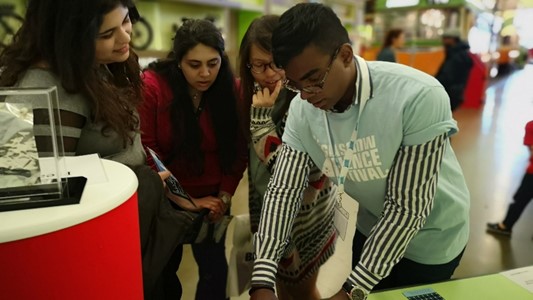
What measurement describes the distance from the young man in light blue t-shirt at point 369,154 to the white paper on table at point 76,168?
47cm

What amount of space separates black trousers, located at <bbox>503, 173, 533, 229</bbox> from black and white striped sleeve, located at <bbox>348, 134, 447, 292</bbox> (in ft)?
8.31

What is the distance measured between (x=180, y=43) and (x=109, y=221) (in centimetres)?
103

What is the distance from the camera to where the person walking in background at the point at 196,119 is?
5.26 feet

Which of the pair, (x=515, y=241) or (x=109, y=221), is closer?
(x=109, y=221)

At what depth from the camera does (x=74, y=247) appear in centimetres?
68

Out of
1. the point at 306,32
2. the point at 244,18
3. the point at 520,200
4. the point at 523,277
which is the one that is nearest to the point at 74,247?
the point at 306,32

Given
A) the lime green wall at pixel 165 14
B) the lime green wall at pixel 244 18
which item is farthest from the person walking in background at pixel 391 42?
the lime green wall at pixel 165 14

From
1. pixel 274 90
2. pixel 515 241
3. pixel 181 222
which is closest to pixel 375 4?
pixel 515 241

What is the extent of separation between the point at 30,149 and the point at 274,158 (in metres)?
0.89

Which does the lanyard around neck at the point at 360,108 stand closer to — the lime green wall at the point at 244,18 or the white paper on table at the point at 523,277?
the white paper on table at the point at 523,277

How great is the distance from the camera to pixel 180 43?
162 centimetres

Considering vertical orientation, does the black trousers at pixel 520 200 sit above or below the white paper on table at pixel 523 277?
below

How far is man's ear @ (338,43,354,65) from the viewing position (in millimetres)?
987

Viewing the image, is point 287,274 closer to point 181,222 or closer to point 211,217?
point 211,217
